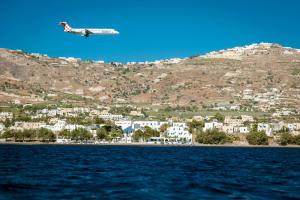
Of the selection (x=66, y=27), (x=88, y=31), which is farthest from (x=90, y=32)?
Answer: (x=66, y=27)

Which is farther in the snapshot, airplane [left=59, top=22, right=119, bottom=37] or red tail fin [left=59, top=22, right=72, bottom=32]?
red tail fin [left=59, top=22, right=72, bottom=32]

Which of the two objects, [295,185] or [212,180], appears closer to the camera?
[295,185]

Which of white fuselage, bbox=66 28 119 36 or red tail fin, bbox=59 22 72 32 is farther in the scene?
red tail fin, bbox=59 22 72 32

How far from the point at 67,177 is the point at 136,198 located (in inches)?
618

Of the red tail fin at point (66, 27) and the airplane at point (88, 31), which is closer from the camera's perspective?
the airplane at point (88, 31)

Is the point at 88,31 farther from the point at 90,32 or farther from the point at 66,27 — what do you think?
the point at 66,27

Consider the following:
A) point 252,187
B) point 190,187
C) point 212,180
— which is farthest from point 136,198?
point 212,180

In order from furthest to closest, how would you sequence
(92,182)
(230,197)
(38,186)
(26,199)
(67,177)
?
1. (67,177)
2. (92,182)
3. (38,186)
4. (230,197)
5. (26,199)

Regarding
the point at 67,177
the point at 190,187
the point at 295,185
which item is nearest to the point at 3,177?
the point at 67,177

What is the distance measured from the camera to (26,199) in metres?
38.0

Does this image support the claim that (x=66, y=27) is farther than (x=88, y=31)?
Yes

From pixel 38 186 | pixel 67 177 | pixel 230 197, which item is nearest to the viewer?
pixel 230 197

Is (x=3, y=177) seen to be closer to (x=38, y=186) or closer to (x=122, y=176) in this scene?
(x=38, y=186)

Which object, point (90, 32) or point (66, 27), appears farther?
point (66, 27)
